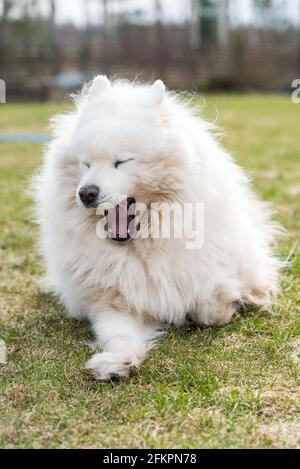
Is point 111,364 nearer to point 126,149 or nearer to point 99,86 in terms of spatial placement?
point 126,149

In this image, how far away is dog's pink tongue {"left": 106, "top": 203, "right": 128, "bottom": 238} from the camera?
9.96 ft

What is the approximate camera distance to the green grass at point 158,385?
2.27 meters

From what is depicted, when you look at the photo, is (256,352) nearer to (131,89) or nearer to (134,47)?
(131,89)

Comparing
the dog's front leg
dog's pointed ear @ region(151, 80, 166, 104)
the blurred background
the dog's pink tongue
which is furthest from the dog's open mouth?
the blurred background

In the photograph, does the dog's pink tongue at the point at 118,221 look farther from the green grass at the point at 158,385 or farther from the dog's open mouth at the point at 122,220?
the green grass at the point at 158,385

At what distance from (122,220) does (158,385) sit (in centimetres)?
80

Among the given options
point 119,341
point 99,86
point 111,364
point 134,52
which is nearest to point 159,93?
point 99,86

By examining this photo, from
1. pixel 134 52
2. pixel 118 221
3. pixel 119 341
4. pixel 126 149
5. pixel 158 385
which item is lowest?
pixel 158 385

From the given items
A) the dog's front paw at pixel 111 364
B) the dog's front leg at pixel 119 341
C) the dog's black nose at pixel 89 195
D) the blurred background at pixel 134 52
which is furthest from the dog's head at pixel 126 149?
the blurred background at pixel 134 52

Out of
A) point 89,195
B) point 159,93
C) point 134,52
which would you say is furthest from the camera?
point 134,52

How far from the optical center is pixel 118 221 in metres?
3.08

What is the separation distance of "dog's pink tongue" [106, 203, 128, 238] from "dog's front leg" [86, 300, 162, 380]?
13.9 inches

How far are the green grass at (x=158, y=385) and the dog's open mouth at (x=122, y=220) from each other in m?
0.51

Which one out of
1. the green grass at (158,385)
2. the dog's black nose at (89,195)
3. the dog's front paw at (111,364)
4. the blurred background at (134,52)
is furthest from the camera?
the blurred background at (134,52)
